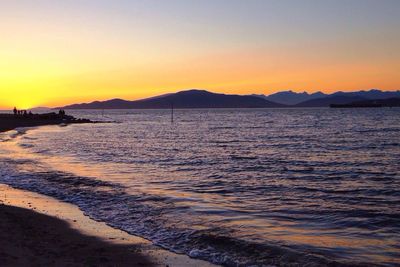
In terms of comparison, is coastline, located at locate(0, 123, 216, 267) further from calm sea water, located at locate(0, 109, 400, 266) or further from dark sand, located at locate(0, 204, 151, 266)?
calm sea water, located at locate(0, 109, 400, 266)

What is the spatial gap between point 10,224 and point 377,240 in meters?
8.93

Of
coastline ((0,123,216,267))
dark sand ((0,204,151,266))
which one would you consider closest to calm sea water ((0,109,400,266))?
coastline ((0,123,216,267))

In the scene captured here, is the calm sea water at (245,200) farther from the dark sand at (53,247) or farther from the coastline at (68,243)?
the dark sand at (53,247)

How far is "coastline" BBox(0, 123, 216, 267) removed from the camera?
9.02 meters

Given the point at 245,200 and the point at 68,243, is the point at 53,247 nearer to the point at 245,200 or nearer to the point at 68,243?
the point at 68,243

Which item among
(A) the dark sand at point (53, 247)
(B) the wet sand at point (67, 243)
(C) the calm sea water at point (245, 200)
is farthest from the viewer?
(C) the calm sea water at point (245, 200)

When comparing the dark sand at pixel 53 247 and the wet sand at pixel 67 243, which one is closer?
the dark sand at pixel 53 247

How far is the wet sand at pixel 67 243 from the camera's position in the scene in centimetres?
900

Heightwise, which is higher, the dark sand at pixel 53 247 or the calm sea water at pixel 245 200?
the dark sand at pixel 53 247

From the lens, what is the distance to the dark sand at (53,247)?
8.83 meters

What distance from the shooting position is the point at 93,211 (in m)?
14.5

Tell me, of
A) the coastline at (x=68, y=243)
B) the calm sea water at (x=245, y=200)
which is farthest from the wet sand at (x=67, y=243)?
the calm sea water at (x=245, y=200)

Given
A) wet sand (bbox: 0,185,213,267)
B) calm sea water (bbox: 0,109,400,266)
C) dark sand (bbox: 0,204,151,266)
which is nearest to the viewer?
dark sand (bbox: 0,204,151,266)

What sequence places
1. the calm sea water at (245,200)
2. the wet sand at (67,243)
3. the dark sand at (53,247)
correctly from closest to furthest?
the dark sand at (53,247), the wet sand at (67,243), the calm sea water at (245,200)
